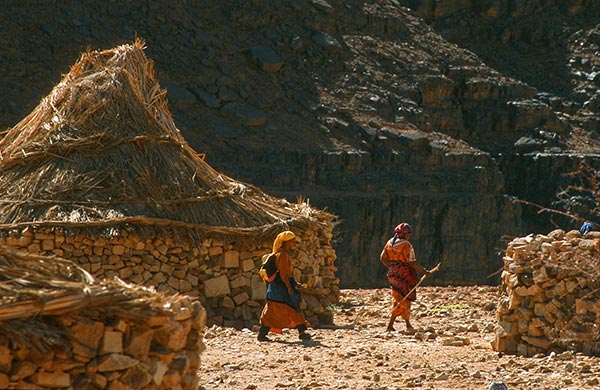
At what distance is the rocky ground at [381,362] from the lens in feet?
29.9

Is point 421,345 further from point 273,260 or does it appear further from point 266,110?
point 266,110

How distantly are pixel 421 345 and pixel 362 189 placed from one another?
2003cm

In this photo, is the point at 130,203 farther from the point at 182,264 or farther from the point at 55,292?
the point at 55,292

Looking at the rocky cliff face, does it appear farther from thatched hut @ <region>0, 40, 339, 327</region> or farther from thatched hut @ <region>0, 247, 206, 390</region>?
thatched hut @ <region>0, 247, 206, 390</region>

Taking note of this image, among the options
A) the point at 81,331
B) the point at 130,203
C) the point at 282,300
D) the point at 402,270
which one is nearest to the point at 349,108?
the point at 130,203

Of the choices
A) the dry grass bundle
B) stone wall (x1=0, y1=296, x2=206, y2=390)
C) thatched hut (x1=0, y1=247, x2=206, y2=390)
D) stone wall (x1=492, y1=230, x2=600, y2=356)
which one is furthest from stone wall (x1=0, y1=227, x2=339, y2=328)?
the dry grass bundle

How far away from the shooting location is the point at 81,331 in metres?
6.10

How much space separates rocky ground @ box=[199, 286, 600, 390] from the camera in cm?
911

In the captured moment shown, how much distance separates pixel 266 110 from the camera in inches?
1331

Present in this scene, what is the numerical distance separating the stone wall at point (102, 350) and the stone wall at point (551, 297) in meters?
4.51

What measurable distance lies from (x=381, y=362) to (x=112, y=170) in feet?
17.0

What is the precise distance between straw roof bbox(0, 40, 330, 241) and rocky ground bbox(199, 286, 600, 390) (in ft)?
5.73

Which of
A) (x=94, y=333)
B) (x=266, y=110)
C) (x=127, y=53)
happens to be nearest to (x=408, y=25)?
(x=266, y=110)

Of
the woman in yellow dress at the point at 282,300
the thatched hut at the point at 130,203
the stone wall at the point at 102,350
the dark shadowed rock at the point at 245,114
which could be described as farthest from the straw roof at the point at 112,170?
the dark shadowed rock at the point at 245,114
